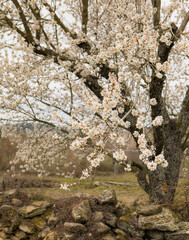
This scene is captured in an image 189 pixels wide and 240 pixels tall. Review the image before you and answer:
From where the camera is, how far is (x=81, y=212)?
4.54m

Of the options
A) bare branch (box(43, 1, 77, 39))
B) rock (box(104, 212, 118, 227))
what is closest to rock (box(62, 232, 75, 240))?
rock (box(104, 212, 118, 227))

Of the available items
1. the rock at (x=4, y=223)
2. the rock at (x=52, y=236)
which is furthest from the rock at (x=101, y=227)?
the rock at (x=4, y=223)

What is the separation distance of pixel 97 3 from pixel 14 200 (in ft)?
21.2

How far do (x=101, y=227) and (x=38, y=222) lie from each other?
1.58m

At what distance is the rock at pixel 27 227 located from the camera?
192 inches

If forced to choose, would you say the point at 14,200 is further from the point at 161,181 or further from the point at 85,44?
the point at 85,44

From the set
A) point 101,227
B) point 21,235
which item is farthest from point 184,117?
point 21,235

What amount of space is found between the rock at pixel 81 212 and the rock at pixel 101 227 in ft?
0.88

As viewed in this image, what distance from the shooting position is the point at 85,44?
625 centimetres

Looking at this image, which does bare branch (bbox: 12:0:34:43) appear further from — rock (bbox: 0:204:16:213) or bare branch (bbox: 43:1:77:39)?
rock (bbox: 0:204:16:213)

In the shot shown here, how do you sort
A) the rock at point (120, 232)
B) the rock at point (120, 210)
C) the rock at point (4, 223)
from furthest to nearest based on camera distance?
the rock at point (4, 223) → the rock at point (120, 210) → the rock at point (120, 232)

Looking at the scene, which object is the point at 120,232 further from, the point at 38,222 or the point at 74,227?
the point at 38,222

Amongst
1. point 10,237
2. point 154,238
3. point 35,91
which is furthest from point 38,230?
point 35,91

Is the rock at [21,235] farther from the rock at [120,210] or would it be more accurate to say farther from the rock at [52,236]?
the rock at [120,210]
